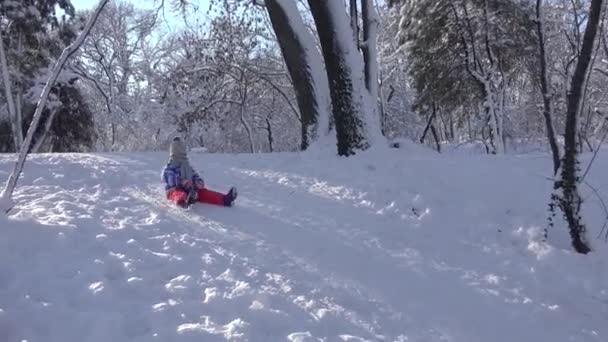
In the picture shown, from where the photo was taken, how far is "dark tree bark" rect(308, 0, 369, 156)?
29.6ft

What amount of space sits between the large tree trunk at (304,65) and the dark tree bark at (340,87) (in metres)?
0.63

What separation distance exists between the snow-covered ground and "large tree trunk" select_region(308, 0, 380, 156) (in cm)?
101

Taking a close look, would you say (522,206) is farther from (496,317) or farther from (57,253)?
(57,253)

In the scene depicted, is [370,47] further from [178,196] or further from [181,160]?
[178,196]

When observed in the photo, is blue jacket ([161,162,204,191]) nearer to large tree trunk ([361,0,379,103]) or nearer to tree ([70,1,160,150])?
large tree trunk ([361,0,379,103])

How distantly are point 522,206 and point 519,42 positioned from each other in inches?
477

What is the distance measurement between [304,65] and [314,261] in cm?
511

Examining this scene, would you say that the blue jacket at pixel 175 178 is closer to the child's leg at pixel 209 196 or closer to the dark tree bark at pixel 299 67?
the child's leg at pixel 209 196

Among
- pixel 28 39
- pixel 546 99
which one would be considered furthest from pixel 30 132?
pixel 28 39

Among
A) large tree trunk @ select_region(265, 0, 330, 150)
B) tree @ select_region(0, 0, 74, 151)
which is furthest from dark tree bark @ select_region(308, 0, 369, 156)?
tree @ select_region(0, 0, 74, 151)

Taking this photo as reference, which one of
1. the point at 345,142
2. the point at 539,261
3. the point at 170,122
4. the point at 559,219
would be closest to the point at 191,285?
the point at 539,261

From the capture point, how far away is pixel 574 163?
17.1ft

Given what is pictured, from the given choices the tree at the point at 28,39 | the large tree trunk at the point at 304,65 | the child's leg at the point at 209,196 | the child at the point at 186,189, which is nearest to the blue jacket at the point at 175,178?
the child at the point at 186,189

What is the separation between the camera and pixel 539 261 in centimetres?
507
